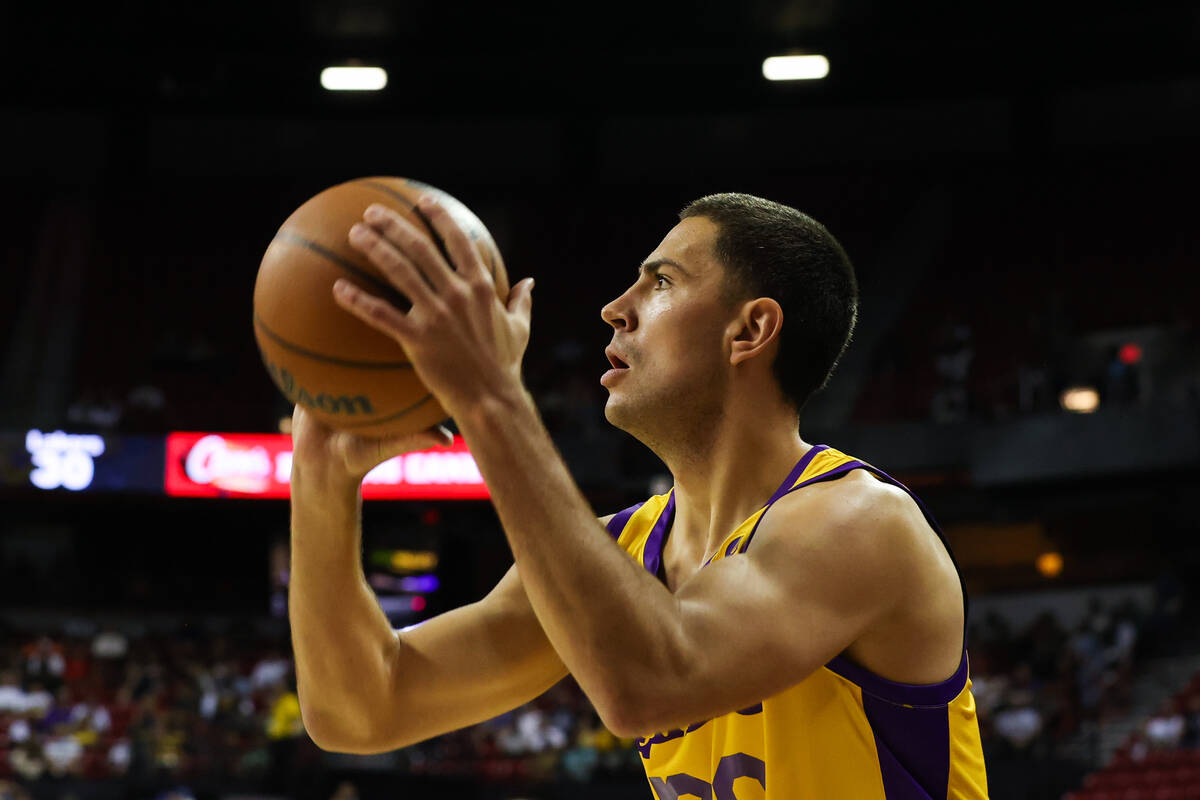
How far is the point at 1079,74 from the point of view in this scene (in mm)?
17422

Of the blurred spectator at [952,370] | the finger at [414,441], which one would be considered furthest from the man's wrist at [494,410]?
the blurred spectator at [952,370]

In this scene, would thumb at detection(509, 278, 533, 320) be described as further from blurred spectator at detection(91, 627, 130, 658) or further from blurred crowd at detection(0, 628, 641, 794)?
blurred spectator at detection(91, 627, 130, 658)

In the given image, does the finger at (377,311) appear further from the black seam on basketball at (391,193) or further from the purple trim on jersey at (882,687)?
the purple trim on jersey at (882,687)

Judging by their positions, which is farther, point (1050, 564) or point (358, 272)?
point (1050, 564)

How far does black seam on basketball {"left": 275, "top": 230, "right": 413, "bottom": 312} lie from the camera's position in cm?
179

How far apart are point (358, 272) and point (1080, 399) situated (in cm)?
1425

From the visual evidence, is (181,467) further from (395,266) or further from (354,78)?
(395,266)

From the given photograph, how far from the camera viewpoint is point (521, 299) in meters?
1.83

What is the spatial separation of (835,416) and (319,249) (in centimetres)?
1423

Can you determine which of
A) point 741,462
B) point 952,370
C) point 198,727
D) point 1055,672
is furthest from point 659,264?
point 952,370

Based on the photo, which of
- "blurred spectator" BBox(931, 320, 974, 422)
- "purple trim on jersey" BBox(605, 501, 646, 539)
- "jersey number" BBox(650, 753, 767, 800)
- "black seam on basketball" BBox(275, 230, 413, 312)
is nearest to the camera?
"black seam on basketball" BBox(275, 230, 413, 312)

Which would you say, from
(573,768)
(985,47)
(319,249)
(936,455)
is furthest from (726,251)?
(985,47)

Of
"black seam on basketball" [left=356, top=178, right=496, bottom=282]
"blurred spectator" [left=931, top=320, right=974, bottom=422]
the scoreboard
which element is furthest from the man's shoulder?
"blurred spectator" [left=931, top=320, right=974, bottom=422]

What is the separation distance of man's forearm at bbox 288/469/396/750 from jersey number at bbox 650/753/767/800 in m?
0.56
